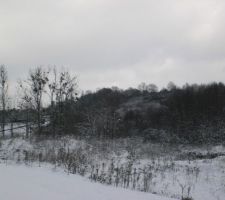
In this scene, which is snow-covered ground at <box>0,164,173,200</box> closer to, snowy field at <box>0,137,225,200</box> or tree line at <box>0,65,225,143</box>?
snowy field at <box>0,137,225,200</box>

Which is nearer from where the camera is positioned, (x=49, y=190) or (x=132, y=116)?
(x=49, y=190)

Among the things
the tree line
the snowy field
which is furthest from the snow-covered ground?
the tree line

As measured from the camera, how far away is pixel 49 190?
6.55 meters

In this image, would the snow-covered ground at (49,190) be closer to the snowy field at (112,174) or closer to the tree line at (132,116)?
the snowy field at (112,174)

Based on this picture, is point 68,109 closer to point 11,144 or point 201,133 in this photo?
point 201,133

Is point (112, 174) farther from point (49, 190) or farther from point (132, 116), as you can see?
point (132, 116)

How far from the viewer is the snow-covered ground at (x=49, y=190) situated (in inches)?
235

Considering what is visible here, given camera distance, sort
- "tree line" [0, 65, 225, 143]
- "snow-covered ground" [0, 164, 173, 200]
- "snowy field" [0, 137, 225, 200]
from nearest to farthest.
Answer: "snow-covered ground" [0, 164, 173, 200]
"snowy field" [0, 137, 225, 200]
"tree line" [0, 65, 225, 143]

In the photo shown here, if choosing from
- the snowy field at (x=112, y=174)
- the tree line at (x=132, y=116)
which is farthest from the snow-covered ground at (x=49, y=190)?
the tree line at (x=132, y=116)

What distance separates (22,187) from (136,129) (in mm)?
34615

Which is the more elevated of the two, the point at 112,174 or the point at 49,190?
the point at 49,190

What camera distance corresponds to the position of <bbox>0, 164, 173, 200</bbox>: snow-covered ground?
19.6 ft

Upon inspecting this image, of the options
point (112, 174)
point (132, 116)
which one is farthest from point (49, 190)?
point (132, 116)

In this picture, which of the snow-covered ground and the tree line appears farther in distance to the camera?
the tree line
